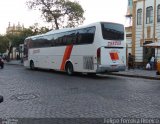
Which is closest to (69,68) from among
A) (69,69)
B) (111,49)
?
(69,69)

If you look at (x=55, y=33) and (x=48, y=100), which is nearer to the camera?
(x=48, y=100)

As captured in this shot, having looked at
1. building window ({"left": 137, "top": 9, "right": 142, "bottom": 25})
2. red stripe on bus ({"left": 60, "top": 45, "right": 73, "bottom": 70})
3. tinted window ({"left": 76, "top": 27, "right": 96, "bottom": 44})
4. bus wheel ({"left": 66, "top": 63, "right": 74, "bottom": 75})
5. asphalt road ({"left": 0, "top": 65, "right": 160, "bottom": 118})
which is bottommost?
asphalt road ({"left": 0, "top": 65, "right": 160, "bottom": 118})

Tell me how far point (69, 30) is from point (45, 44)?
4.88 m

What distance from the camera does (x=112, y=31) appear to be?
21984 millimetres

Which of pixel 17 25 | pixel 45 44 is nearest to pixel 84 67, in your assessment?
pixel 45 44

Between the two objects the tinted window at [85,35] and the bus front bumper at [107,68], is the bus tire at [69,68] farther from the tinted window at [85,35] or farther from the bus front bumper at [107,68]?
the bus front bumper at [107,68]

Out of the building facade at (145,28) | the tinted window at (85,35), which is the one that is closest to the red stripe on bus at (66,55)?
the tinted window at (85,35)

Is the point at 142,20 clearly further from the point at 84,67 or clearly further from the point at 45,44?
the point at 84,67

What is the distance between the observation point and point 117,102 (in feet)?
37.4

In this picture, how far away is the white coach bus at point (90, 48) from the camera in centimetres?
2169

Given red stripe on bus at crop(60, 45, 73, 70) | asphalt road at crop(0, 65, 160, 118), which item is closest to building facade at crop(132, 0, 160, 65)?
red stripe on bus at crop(60, 45, 73, 70)

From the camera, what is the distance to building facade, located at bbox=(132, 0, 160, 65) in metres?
35.9

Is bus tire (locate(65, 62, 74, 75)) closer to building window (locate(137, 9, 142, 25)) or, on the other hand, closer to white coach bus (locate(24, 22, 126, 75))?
white coach bus (locate(24, 22, 126, 75))

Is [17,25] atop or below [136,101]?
atop
